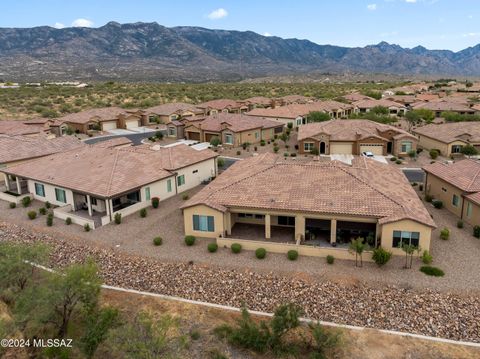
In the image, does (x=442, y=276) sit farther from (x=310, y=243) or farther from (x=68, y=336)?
(x=68, y=336)

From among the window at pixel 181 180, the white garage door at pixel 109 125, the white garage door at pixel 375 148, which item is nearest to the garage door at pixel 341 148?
the white garage door at pixel 375 148

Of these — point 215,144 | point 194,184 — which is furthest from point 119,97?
point 194,184

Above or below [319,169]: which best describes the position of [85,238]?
below

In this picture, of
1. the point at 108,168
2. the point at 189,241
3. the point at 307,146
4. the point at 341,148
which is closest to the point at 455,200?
the point at 189,241

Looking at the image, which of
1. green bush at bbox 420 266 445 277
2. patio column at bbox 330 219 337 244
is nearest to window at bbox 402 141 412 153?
patio column at bbox 330 219 337 244

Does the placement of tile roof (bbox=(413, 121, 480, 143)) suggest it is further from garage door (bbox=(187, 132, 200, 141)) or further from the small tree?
the small tree
